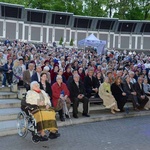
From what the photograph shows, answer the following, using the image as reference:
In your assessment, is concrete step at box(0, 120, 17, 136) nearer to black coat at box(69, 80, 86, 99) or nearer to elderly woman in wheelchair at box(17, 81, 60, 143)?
elderly woman in wheelchair at box(17, 81, 60, 143)

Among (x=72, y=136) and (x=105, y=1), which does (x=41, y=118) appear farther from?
(x=105, y=1)

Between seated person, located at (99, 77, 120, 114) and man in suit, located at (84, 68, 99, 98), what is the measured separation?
1.09 feet

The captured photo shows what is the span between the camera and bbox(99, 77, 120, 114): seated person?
1062 cm

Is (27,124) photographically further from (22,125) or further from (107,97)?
(107,97)

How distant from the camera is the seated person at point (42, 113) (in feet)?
22.8

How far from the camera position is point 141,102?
38.6ft

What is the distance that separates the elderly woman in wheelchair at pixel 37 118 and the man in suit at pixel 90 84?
358 cm

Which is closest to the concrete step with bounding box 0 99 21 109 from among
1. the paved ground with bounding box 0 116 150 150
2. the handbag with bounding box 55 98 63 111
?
the handbag with bounding box 55 98 63 111

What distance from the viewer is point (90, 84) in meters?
11.1

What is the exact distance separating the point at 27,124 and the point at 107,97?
423cm

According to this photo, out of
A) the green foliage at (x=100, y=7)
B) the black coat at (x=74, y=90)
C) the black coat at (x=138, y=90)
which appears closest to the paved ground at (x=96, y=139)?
the black coat at (x=74, y=90)

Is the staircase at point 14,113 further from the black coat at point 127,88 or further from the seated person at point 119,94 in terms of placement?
the black coat at point 127,88

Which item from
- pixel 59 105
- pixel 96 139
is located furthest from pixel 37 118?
pixel 59 105

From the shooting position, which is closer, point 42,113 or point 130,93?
point 42,113
